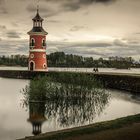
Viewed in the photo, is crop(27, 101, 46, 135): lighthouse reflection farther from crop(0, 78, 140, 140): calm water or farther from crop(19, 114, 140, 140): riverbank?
crop(19, 114, 140, 140): riverbank

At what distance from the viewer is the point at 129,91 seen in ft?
148

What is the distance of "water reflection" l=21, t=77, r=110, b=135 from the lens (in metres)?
24.8

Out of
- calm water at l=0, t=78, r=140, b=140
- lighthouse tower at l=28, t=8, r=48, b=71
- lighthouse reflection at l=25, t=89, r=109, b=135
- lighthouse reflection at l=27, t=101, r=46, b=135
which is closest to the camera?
calm water at l=0, t=78, r=140, b=140

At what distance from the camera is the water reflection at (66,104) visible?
24750 millimetres

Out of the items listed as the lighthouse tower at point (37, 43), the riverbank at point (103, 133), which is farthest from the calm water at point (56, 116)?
the lighthouse tower at point (37, 43)

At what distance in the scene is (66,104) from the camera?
2895 cm

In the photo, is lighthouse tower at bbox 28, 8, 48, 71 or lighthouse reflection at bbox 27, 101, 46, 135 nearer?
lighthouse reflection at bbox 27, 101, 46, 135

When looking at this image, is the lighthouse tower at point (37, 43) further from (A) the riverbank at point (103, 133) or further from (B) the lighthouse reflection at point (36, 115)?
(A) the riverbank at point (103, 133)

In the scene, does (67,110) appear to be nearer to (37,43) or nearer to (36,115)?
(36,115)

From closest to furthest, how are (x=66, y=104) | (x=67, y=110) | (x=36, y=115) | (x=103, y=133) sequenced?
1. (x=103, y=133)
2. (x=36, y=115)
3. (x=67, y=110)
4. (x=66, y=104)

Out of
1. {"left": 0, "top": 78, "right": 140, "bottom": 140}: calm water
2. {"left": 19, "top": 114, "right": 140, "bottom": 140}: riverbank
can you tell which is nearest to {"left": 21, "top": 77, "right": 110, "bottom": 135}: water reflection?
{"left": 0, "top": 78, "right": 140, "bottom": 140}: calm water

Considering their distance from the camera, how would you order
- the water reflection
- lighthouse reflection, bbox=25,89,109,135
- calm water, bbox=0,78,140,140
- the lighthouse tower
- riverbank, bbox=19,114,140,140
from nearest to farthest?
riverbank, bbox=19,114,140,140 < calm water, bbox=0,78,140,140 < lighthouse reflection, bbox=25,89,109,135 < the water reflection < the lighthouse tower

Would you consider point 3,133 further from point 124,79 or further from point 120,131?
point 124,79

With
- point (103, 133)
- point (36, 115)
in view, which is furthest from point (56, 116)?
point (103, 133)
